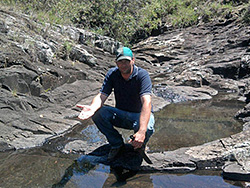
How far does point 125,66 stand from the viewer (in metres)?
3.63

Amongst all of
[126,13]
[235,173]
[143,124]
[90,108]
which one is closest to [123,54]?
[90,108]

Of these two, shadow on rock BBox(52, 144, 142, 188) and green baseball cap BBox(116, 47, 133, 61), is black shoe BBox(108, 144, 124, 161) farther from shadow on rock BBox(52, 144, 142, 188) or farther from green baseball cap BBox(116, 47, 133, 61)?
green baseball cap BBox(116, 47, 133, 61)

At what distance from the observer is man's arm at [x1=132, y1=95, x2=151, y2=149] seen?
10.8 ft

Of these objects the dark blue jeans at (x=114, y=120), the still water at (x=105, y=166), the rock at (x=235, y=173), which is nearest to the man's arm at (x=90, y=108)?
the dark blue jeans at (x=114, y=120)

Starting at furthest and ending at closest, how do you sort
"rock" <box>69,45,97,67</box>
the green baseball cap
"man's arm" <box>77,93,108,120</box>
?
"rock" <box>69,45,97,67</box>
the green baseball cap
"man's arm" <box>77,93,108,120</box>

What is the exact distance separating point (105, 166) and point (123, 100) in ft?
3.03

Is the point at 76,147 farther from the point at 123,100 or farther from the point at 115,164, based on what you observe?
the point at 123,100

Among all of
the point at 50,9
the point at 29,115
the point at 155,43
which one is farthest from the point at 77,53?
the point at 155,43

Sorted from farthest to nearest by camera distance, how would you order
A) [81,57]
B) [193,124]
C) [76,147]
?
[81,57], [193,124], [76,147]

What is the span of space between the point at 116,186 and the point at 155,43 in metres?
17.8

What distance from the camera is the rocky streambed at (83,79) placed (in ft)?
13.1

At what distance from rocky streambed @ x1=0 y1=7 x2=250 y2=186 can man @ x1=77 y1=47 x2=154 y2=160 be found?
54 cm

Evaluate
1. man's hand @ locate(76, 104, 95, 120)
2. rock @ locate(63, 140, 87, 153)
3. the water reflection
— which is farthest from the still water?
man's hand @ locate(76, 104, 95, 120)

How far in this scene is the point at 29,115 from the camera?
5738mm
